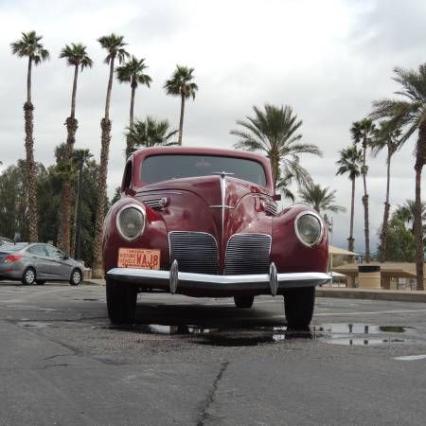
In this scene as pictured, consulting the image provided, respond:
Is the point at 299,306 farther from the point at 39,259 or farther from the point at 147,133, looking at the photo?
the point at 147,133

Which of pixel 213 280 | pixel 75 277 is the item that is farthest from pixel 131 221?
pixel 75 277

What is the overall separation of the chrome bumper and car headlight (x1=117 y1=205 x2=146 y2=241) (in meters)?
0.37

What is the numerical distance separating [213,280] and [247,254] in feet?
1.85

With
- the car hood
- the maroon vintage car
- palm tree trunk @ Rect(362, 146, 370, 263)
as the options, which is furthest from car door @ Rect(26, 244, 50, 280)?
palm tree trunk @ Rect(362, 146, 370, 263)

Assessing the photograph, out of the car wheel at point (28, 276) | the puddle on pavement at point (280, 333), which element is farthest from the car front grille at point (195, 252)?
the car wheel at point (28, 276)

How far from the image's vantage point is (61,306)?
975cm

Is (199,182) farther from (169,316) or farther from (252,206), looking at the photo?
(169,316)

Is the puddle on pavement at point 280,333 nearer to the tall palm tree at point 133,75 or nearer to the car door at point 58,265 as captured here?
the car door at point 58,265

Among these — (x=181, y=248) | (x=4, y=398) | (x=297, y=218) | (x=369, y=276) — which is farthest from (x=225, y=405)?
(x=369, y=276)

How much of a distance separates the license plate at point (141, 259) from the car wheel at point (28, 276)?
13.4 m

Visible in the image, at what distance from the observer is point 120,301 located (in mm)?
6992

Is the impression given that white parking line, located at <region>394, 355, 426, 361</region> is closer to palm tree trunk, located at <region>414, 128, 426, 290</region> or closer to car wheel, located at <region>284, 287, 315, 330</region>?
car wheel, located at <region>284, 287, 315, 330</region>

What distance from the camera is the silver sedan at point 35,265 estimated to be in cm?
1886

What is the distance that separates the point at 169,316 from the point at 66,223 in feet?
94.8
